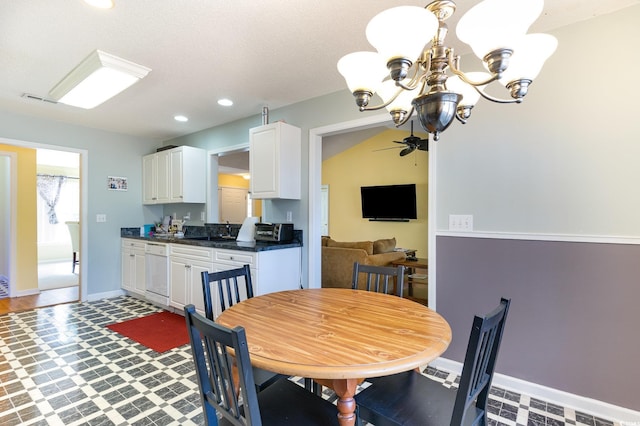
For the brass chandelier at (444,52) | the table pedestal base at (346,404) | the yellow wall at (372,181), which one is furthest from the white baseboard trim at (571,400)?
the yellow wall at (372,181)

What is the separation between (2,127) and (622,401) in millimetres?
6284

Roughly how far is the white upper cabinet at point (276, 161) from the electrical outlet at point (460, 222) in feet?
5.19

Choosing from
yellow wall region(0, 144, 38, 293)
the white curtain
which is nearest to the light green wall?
yellow wall region(0, 144, 38, 293)

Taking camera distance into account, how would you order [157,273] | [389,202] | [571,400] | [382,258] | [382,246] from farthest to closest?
[389,202]
[382,246]
[382,258]
[157,273]
[571,400]

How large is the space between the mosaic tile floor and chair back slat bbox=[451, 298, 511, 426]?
91 cm

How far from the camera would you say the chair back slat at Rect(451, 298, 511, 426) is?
0.95 m

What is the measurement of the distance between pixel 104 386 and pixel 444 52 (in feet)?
9.70

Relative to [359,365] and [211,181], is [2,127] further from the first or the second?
[359,365]

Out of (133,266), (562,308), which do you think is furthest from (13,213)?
(562,308)

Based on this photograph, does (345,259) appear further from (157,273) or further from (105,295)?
(105,295)

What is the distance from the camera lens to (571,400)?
1.96 m

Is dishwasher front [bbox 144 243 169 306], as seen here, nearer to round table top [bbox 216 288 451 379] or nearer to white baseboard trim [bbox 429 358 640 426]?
round table top [bbox 216 288 451 379]

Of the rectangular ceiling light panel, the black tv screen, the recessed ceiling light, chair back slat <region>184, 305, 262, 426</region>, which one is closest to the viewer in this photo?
chair back slat <region>184, 305, 262, 426</region>

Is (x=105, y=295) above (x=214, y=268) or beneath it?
beneath
